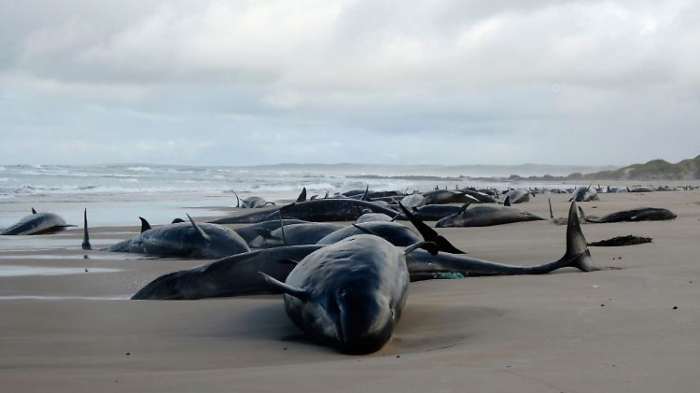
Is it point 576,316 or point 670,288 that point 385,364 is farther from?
point 670,288

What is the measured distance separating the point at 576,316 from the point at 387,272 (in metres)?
0.90

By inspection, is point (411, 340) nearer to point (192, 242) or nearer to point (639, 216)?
point (192, 242)

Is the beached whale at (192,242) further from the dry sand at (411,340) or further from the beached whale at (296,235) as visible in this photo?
the dry sand at (411,340)

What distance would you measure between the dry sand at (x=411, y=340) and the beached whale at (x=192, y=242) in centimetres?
136

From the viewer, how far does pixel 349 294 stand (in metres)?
3.35

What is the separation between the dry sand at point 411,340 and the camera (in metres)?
2.49

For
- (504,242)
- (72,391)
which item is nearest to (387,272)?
(72,391)

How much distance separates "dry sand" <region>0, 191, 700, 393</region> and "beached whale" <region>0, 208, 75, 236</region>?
18.9ft

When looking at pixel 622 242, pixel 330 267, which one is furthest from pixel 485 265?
pixel 622 242

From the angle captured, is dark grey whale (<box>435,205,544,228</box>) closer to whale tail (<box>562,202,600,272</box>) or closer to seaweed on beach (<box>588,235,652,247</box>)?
seaweed on beach (<box>588,235,652,247</box>)

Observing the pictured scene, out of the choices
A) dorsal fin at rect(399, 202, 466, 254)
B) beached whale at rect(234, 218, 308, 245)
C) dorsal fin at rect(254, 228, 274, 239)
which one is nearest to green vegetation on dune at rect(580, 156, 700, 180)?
beached whale at rect(234, 218, 308, 245)

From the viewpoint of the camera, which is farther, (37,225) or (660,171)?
(660,171)

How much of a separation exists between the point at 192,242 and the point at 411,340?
4475 mm

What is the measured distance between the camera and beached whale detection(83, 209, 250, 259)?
7383 millimetres
